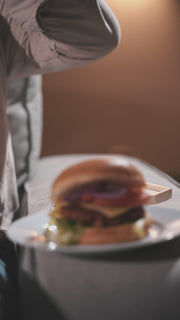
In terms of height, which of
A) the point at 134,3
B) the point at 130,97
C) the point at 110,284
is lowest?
the point at 130,97

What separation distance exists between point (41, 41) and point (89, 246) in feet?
2.58

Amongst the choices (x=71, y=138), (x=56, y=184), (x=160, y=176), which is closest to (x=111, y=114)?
(x=71, y=138)

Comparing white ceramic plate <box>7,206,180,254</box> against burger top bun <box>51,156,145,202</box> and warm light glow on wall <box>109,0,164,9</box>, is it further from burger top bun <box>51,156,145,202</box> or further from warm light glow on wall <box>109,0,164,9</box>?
warm light glow on wall <box>109,0,164,9</box>

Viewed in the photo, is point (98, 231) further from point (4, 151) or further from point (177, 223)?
point (4, 151)

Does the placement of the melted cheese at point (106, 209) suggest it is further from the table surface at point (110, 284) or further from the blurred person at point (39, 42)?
the blurred person at point (39, 42)

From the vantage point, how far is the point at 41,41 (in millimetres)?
1291

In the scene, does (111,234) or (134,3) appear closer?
(111,234)

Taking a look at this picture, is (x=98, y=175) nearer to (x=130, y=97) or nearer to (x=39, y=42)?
(x=39, y=42)

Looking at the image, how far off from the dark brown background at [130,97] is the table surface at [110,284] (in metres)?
2.31

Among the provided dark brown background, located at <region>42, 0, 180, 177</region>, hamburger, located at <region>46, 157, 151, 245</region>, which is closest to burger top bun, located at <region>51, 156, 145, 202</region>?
hamburger, located at <region>46, 157, 151, 245</region>

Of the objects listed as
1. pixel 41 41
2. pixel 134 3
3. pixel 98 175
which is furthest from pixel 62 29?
pixel 134 3

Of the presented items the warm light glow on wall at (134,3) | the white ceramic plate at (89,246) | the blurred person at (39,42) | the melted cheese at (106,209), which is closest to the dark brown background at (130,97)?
the warm light glow on wall at (134,3)

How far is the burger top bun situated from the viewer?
69 cm

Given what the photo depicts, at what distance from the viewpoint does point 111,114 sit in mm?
3016
